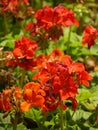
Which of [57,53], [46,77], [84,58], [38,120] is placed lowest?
[84,58]

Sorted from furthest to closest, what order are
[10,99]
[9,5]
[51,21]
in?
[9,5] < [51,21] < [10,99]

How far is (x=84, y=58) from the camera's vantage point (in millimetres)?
3699

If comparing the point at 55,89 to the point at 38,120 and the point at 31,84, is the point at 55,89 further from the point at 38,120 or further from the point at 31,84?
the point at 38,120

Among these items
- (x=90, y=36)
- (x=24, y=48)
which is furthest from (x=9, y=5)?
(x=24, y=48)

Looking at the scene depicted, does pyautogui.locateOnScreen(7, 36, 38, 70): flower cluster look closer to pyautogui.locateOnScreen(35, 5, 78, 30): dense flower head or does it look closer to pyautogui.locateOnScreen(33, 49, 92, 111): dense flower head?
pyautogui.locateOnScreen(35, 5, 78, 30): dense flower head

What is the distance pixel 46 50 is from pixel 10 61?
70 centimetres

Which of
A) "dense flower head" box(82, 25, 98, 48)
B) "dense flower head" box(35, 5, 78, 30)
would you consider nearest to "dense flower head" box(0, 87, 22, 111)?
"dense flower head" box(35, 5, 78, 30)

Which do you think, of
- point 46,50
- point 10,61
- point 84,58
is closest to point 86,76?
point 10,61

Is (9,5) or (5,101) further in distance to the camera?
(9,5)

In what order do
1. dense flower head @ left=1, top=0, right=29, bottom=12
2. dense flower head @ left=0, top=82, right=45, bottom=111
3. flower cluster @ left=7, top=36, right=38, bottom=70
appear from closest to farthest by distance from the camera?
dense flower head @ left=0, top=82, right=45, bottom=111
flower cluster @ left=7, top=36, right=38, bottom=70
dense flower head @ left=1, top=0, right=29, bottom=12

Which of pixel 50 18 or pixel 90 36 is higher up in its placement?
pixel 50 18

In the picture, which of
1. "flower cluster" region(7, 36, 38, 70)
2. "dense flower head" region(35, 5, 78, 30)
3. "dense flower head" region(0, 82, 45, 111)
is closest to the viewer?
"dense flower head" region(0, 82, 45, 111)

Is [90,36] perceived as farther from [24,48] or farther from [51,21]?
[24,48]

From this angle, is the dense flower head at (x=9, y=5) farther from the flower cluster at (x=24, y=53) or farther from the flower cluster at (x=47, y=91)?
the flower cluster at (x=47, y=91)
